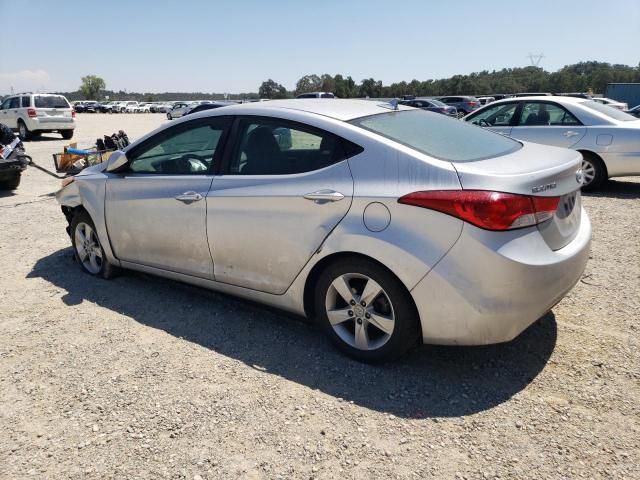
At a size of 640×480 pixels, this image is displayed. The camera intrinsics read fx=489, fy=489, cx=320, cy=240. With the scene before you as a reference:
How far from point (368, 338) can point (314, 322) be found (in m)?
0.54

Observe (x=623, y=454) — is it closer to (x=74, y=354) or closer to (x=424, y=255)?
(x=424, y=255)

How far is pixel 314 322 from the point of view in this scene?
3482 millimetres

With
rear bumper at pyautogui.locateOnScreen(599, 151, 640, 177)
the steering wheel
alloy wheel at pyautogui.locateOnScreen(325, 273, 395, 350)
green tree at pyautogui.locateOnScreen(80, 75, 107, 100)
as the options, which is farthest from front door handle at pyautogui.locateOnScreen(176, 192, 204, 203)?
green tree at pyautogui.locateOnScreen(80, 75, 107, 100)

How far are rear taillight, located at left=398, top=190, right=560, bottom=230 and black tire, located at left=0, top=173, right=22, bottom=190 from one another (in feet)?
29.8

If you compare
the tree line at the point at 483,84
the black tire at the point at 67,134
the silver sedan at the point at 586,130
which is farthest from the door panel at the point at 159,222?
the tree line at the point at 483,84

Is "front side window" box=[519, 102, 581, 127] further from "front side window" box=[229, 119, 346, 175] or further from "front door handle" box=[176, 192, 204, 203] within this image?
"front door handle" box=[176, 192, 204, 203]

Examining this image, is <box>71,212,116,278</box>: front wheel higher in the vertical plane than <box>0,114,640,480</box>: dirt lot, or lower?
higher

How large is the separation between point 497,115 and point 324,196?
6841 millimetres

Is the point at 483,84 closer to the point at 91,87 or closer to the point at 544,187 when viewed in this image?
the point at 544,187

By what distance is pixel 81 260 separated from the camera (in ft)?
15.9

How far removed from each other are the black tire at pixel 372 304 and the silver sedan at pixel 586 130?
629 centimetres

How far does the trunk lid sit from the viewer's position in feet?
8.53

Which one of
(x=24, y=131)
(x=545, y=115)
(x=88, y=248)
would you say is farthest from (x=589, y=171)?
(x=24, y=131)

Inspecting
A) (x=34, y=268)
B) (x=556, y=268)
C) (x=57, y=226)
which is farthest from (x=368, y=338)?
(x=57, y=226)
